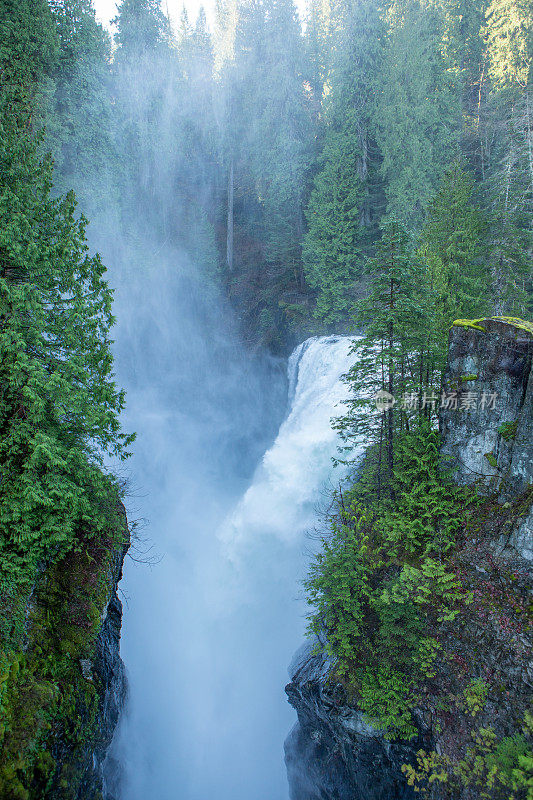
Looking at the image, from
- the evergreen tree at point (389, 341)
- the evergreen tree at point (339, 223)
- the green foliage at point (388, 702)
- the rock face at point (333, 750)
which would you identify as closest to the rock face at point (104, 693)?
the rock face at point (333, 750)

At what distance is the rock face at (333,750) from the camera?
313 inches

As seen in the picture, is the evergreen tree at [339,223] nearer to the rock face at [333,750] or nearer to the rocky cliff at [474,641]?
the rocky cliff at [474,641]

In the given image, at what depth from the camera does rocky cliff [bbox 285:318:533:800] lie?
6906 millimetres

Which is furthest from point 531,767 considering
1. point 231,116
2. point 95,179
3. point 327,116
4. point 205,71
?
point 205,71

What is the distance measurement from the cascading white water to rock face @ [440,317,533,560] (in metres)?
5.90

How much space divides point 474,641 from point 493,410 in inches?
185

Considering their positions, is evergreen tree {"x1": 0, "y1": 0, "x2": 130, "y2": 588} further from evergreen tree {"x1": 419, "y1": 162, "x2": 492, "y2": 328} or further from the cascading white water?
evergreen tree {"x1": 419, "y1": 162, "x2": 492, "y2": 328}

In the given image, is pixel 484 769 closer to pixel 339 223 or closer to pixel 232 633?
pixel 232 633

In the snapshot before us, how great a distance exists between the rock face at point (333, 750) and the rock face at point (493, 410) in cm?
492

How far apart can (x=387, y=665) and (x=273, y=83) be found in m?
32.2

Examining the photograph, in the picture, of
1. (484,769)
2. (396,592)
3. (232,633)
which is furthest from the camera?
(232,633)

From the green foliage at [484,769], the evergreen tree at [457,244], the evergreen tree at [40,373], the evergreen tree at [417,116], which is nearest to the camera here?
the green foliage at [484,769]

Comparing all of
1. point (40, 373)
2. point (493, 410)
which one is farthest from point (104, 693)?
point (493, 410)

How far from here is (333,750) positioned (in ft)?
30.7
